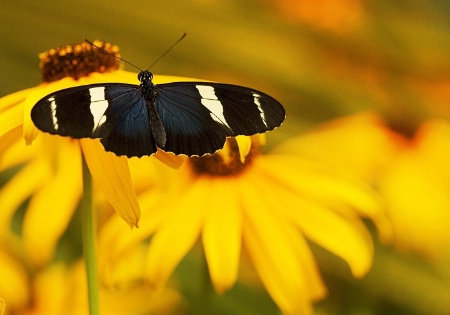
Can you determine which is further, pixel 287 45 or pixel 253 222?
pixel 287 45

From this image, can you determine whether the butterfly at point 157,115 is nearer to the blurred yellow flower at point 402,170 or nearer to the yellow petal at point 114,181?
the yellow petal at point 114,181

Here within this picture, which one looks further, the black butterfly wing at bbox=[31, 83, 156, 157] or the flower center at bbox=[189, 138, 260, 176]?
the flower center at bbox=[189, 138, 260, 176]

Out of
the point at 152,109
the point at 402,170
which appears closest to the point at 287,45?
the point at 402,170

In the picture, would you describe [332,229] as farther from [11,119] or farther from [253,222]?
[11,119]

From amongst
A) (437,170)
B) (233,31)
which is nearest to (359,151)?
(437,170)

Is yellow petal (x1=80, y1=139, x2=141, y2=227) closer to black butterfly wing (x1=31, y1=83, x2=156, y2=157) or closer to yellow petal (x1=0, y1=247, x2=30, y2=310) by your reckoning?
black butterfly wing (x1=31, y1=83, x2=156, y2=157)

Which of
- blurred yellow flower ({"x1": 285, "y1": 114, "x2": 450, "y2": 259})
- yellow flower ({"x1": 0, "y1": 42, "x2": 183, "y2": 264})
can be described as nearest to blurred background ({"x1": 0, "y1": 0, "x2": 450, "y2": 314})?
blurred yellow flower ({"x1": 285, "y1": 114, "x2": 450, "y2": 259})

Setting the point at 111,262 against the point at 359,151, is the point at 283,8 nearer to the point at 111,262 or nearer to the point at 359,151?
the point at 359,151

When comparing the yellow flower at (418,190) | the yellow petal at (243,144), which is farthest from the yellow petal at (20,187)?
the yellow flower at (418,190)
